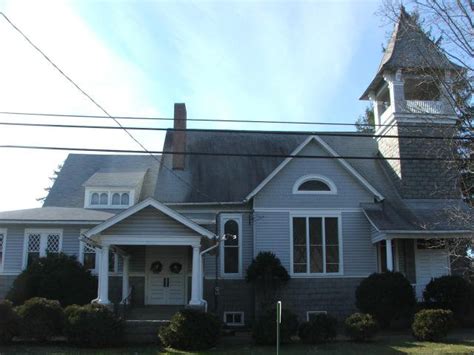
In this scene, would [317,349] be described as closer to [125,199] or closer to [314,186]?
[314,186]

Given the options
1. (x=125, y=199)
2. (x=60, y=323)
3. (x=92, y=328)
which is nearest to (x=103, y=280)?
(x=60, y=323)

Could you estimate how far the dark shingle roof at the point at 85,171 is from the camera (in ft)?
84.6

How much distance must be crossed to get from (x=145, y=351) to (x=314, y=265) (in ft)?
29.6

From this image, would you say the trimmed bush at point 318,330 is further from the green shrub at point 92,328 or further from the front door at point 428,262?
the front door at point 428,262

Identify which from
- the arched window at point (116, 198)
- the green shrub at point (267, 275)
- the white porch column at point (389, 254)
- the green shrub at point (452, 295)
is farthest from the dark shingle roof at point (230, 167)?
the green shrub at point (452, 295)

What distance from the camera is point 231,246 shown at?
911 inches

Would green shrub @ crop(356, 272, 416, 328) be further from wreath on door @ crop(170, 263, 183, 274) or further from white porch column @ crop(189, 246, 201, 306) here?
wreath on door @ crop(170, 263, 183, 274)

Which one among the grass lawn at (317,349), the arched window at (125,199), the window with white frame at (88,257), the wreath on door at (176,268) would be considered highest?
the arched window at (125,199)

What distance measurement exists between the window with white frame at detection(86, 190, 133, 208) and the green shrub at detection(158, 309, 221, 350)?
9.79m

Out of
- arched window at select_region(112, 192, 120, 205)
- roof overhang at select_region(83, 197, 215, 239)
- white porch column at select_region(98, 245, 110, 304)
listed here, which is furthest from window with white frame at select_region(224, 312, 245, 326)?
arched window at select_region(112, 192, 120, 205)

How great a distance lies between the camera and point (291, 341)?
1709cm

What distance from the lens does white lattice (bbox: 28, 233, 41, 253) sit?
2327cm

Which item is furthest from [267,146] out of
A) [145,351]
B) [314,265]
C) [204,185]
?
[145,351]

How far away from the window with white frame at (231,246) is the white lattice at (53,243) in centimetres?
697
